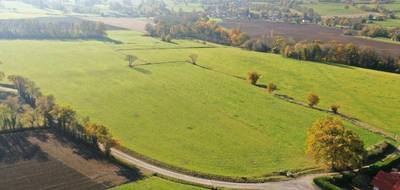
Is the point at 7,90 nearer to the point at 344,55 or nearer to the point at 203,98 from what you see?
the point at 203,98

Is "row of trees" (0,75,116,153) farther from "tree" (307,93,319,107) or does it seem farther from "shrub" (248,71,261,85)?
"shrub" (248,71,261,85)

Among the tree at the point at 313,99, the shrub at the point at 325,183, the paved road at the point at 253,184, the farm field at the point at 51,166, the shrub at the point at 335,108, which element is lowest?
the paved road at the point at 253,184

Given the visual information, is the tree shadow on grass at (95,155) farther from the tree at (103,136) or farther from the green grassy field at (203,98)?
the green grassy field at (203,98)

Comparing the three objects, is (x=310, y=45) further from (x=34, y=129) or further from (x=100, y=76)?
(x=34, y=129)

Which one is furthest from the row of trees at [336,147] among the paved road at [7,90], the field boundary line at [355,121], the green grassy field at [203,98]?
the paved road at [7,90]

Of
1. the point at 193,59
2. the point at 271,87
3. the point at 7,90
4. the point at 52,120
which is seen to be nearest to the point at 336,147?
the point at 271,87

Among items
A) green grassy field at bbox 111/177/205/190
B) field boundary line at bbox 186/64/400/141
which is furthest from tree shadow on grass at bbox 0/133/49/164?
field boundary line at bbox 186/64/400/141

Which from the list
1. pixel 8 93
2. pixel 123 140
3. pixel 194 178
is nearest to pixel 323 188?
pixel 194 178
